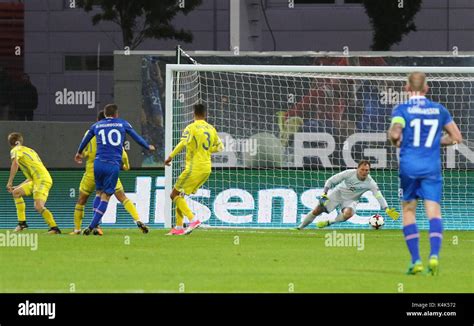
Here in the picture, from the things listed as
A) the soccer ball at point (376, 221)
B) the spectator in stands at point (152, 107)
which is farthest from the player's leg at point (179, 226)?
the spectator in stands at point (152, 107)

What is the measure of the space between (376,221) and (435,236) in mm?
9167

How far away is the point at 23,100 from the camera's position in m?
26.0

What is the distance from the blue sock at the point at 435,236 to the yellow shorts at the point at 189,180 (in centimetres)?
670

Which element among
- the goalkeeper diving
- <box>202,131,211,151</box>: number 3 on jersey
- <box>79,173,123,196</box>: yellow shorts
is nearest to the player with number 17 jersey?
<box>202,131,211,151</box>: number 3 on jersey

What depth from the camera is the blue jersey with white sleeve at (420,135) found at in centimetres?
1294

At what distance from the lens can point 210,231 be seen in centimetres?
2094

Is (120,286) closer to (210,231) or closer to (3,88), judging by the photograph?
(210,231)

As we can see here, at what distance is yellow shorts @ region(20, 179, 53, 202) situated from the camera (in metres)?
20.3

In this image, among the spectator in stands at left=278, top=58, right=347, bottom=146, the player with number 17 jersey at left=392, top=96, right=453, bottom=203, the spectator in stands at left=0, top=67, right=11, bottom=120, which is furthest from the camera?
the spectator in stands at left=0, top=67, right=11, bottom=120

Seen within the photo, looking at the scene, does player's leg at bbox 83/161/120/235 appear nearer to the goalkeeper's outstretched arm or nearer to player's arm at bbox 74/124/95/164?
player's arm at bbox 74/124/95/164

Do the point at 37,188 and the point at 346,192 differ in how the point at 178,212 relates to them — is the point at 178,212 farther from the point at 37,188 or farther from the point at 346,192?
the point at 346,192

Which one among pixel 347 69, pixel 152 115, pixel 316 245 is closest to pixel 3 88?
pixel 152 115
